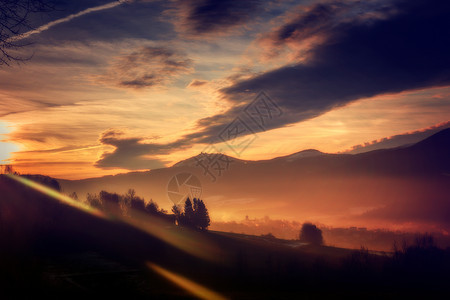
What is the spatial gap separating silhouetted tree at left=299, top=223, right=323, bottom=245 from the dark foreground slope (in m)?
40.6

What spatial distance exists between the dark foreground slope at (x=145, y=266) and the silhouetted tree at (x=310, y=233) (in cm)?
4058

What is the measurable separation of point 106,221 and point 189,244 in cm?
1774

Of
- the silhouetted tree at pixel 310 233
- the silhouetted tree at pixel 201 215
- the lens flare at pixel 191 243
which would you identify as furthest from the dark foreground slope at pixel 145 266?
the silhouetted tree at pixel 310 233

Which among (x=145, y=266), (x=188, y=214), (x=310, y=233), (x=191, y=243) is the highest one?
(x=188, y=214)

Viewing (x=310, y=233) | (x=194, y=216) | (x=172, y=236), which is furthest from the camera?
(x=310, y=233)

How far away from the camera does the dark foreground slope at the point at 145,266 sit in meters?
17.0

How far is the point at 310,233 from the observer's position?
14138cm

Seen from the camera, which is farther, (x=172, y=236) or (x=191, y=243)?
(x=172, y=236)

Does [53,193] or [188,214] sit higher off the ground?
[53,193]

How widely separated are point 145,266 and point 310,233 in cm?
11604

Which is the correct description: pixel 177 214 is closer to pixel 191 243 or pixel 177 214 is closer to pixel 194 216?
pixel 194 216

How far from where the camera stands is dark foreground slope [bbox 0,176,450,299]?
1695 centimetres

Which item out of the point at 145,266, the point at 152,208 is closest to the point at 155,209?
the point at 152,208

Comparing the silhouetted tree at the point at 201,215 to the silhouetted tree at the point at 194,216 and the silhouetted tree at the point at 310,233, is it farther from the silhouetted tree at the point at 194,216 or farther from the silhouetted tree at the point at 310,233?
the silhouetted tree at the point at 310,233
